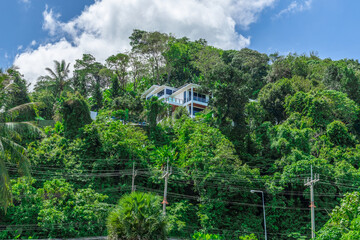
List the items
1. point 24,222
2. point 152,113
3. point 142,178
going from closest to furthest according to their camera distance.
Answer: point 24,222
point 142,178
point 152,113

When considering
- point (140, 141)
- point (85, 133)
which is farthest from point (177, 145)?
point (85, 133)

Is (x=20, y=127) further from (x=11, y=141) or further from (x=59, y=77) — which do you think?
(x=59, y=77)

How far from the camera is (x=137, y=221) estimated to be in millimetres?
14797

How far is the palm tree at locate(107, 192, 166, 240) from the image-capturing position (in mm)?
14750

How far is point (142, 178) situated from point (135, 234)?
2184 cm

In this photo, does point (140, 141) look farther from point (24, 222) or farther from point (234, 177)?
point (24, 222)

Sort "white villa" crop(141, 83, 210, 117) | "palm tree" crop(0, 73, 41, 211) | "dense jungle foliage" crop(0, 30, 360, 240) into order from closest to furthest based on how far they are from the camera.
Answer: "palm tree" crop(0, 73, 41, 211) → "dense jungle foliage" crop(0, 30, 360, 240) → "white villa" crop(141, 83, 210, 117)

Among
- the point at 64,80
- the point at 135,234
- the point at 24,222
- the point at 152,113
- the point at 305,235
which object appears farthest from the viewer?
the point at 64,80

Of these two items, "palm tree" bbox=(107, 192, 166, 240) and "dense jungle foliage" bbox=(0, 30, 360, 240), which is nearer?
"palm tree" bbox=(107, 192, 166, 240)

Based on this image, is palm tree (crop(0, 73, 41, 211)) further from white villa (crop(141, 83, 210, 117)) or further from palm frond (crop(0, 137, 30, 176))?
white villa (crop(141, 83, 210, 117))

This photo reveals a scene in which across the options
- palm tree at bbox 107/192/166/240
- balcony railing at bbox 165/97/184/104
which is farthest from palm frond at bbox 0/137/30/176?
balcony railing at bbox 165/97/184/104

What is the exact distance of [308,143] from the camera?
39281 mm

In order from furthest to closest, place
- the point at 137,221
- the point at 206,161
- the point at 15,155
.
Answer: the point at 206,161
the point at 15,155
the point at 137,221

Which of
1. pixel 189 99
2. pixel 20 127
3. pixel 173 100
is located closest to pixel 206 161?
pixel 20 127
